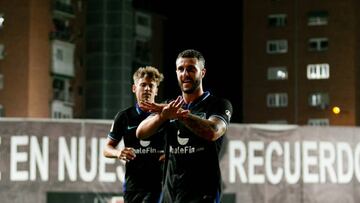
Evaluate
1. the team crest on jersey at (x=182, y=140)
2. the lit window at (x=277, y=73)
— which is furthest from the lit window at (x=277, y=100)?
the team crest on jersey at (x=182, y=140)

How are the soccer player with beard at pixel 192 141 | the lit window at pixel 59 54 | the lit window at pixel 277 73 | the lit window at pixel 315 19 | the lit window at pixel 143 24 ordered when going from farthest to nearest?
the lit window at pixel 277 73, the lit window at pixel 315 19, the lit window at pixel 143 24, the lit window at pixel 59 54, the soccer player with beard at pixel 192 141

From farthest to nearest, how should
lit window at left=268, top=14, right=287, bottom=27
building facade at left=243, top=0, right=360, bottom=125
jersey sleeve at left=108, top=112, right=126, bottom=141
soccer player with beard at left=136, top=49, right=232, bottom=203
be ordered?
lit window at left=268, top=14, right=287, bottom=27 < building facade at left=243, top=0, right=360, bottom=125 < jersey sleeve at left=108, top=112, right=126, bottom=141 < soccer player with beard at left=136, top=49, right=232, bottom=203

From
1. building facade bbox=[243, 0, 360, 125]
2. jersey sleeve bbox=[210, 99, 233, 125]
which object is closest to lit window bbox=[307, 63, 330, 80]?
building facade bbox=[243, 0, 360, 125]

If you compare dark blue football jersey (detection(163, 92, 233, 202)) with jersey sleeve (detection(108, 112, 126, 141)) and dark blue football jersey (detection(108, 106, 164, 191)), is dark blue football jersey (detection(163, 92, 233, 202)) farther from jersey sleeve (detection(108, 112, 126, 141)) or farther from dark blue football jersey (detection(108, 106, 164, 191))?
jersey sleeve (detection(108, 112, 126, 141))

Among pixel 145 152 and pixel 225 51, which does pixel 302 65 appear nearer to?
pixel 225 51

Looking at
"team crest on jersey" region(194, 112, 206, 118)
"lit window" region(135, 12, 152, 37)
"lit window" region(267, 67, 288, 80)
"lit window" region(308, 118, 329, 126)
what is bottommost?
"team crest on jersey" region(194, 112, 206, 118)

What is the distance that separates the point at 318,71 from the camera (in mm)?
86375

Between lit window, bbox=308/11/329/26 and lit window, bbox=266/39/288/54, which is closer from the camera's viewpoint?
lit window, bbox=308/11/329/26

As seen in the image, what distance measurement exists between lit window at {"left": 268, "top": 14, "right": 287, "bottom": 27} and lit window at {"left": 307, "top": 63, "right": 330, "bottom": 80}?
440 cm

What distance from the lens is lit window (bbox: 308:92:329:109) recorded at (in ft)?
280

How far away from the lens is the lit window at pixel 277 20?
87938 mm

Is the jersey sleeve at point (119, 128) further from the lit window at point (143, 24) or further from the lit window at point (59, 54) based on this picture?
the lit window at point (143, 24)

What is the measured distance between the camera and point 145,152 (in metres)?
9.68

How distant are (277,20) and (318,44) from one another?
14.5ft
